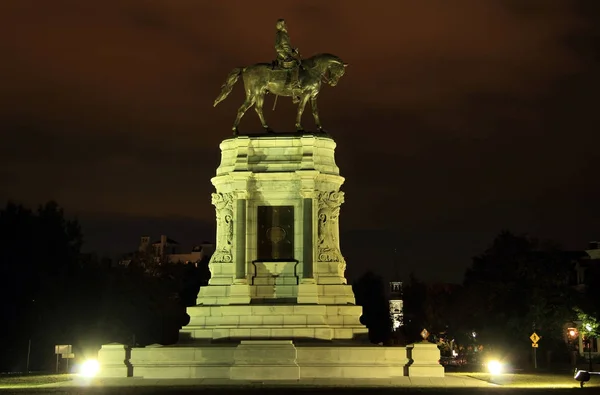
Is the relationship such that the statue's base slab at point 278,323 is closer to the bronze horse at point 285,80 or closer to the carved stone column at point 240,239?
the carved stone column at point 240,239

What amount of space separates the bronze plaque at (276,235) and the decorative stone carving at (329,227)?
52.2 inches

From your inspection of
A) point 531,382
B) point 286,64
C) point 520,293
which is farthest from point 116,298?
point 531,382

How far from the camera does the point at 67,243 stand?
3209 inches

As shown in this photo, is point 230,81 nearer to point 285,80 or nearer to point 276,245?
point 285,80

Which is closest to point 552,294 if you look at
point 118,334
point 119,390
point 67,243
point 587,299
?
point 587,299

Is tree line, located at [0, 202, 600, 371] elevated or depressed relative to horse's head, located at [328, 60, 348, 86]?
depressed

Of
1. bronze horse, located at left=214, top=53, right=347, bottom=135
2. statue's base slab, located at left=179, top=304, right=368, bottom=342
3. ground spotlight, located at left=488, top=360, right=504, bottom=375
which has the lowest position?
ground spotlight, located at left=488, top=360, right=504, bottom=375

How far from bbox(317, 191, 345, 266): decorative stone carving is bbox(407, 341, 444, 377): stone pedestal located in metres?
7.11

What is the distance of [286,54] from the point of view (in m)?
47.2

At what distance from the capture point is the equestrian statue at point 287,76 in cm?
4719

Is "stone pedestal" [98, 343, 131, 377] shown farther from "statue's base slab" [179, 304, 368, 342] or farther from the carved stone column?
the carved stone column

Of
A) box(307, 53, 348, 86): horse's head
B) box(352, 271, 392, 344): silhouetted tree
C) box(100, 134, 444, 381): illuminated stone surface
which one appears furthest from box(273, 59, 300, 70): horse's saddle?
box(352, 271, 392, 344): silhouetted tree

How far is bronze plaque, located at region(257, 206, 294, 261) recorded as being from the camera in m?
46.4

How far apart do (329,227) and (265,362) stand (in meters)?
9.52
